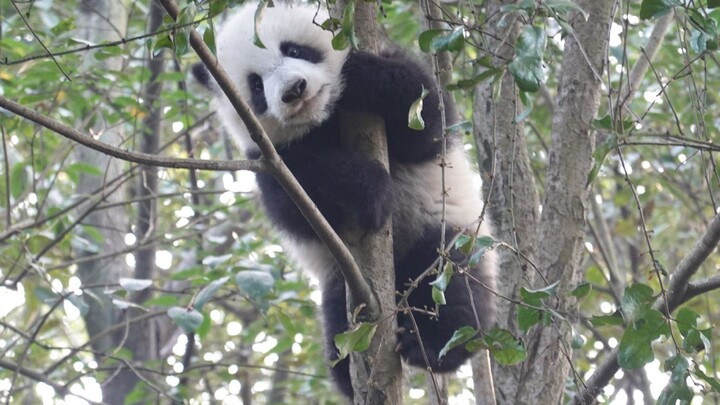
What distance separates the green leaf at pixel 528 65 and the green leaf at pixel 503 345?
0.92 meters

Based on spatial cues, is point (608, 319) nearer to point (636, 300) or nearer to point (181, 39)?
point (636, 300)

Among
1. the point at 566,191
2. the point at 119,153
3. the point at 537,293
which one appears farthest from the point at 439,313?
the point at 119,153

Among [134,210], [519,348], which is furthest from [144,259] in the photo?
[519,348]

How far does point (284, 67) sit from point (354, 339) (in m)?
1.87

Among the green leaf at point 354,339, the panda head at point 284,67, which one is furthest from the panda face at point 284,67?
the green leaf at point 354,339

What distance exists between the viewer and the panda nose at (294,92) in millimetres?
4168

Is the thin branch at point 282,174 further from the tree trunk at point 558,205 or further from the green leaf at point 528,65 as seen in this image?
Result: the tree trunk at point 558,205

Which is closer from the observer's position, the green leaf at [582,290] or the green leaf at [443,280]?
the green leaf at [443,280]

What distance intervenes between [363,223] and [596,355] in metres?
5.11

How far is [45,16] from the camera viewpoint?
6.45 meters

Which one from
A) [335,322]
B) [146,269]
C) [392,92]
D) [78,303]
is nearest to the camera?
[392,92]

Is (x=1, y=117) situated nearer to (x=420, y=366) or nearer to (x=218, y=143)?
(x=420, y=366)

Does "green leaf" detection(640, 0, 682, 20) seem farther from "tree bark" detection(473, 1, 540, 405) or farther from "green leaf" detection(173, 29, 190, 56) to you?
"tree bark" detection(473, 1, 540, 405)

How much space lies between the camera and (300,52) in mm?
4672
